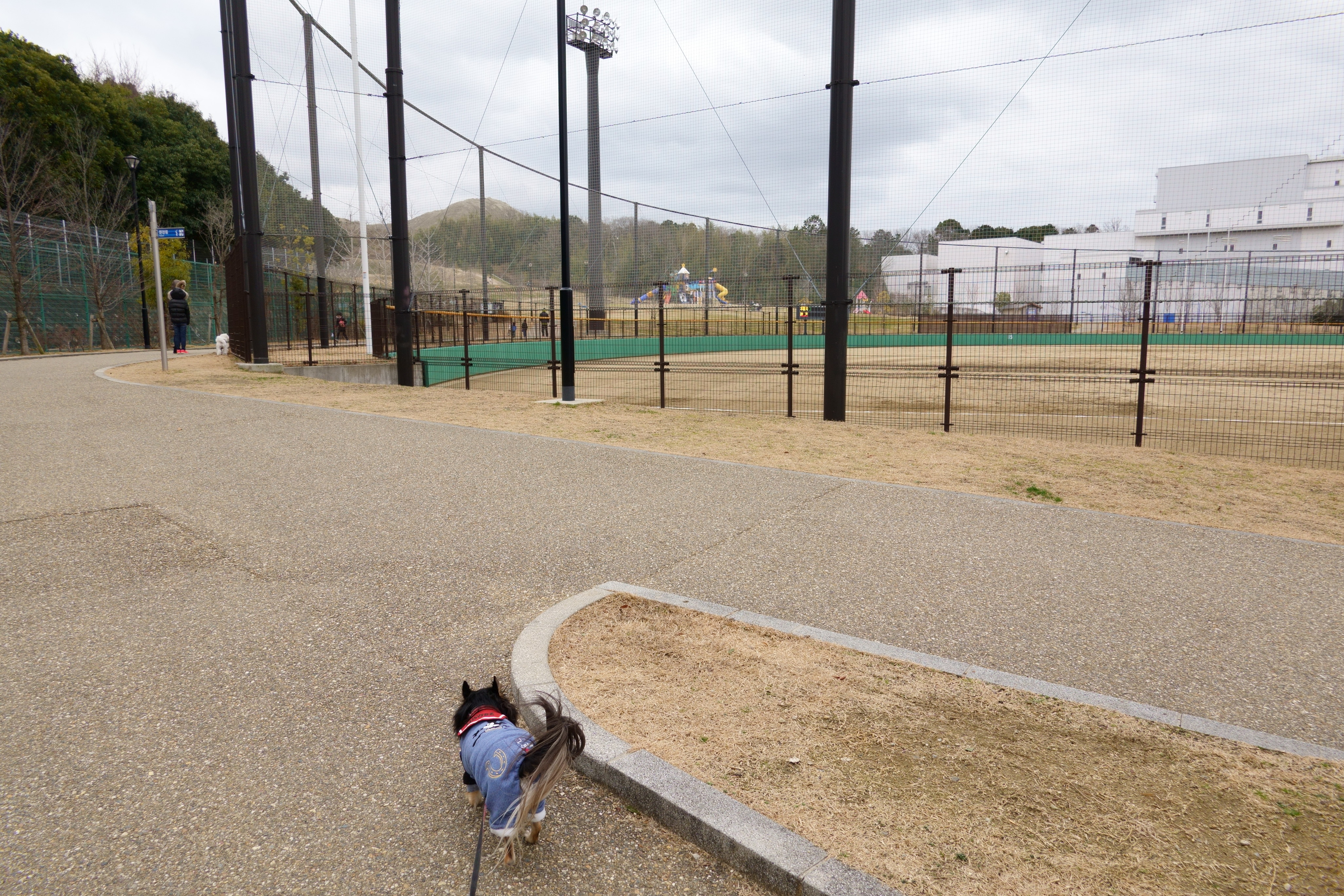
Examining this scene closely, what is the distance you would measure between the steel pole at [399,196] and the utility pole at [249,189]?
15.3 ft

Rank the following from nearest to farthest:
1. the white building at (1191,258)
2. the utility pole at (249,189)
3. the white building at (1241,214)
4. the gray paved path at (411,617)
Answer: the gray paved path at (411,617) → the utility pole at (249,189) → the white building at (1191,258) → the white building at (1241,214)

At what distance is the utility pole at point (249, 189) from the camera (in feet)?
67.7

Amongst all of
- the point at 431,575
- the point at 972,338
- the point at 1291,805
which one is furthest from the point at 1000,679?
the point at 972,338

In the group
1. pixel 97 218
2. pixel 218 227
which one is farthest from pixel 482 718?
pixel 218 227

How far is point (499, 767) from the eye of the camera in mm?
2469

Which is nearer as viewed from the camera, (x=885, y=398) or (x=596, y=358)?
(x=885, y=398)

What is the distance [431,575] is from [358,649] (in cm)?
115

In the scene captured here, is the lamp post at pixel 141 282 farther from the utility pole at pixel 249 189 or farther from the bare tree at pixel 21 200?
the utility pole at pixel 249 189

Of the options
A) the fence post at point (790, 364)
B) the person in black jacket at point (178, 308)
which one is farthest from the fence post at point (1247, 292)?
the person in black jacket at point (178, 308)

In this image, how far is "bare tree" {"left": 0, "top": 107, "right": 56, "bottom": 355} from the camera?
27016 mm

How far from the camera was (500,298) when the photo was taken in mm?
28406

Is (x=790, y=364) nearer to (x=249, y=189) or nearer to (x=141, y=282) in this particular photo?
(x=249, y=189)

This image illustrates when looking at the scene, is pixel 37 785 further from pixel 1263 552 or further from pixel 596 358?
pixel 596 358

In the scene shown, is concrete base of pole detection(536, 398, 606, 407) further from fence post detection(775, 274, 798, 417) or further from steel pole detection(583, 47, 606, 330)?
steel pole detection(583, 47, 606, 330)
